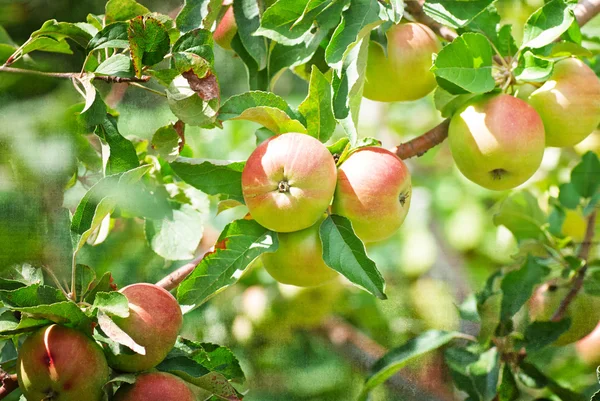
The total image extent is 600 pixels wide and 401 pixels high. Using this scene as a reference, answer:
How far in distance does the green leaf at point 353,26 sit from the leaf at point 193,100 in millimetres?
150

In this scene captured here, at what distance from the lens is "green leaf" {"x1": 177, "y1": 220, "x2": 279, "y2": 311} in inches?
32.1

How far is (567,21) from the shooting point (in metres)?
0.93

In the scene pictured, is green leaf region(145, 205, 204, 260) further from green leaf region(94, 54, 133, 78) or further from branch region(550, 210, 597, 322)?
branch region(550, 210, 597, 322)

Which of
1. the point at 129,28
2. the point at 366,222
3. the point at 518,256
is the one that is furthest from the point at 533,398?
the point at 129,28

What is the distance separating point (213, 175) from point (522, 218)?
2.31 feet

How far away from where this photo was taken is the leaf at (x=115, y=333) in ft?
2.34

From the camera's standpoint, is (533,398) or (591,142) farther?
(591,142)

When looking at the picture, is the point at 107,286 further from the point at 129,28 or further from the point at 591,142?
the point at 591,142

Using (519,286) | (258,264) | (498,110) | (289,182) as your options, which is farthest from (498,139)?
(258,264)

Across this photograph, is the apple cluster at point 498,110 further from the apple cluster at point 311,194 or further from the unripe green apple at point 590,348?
the unripe green apple at point 590,348

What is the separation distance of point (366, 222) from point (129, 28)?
0.35 meters

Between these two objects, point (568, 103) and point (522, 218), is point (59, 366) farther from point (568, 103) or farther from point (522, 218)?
point (522, 218)

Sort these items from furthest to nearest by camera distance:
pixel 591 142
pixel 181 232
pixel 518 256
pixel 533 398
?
pixel 591 142 < pixel 518 256 < pixel 533 398 < pixel 181 232

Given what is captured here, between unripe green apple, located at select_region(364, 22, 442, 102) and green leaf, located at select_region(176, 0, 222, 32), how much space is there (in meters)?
0.23
